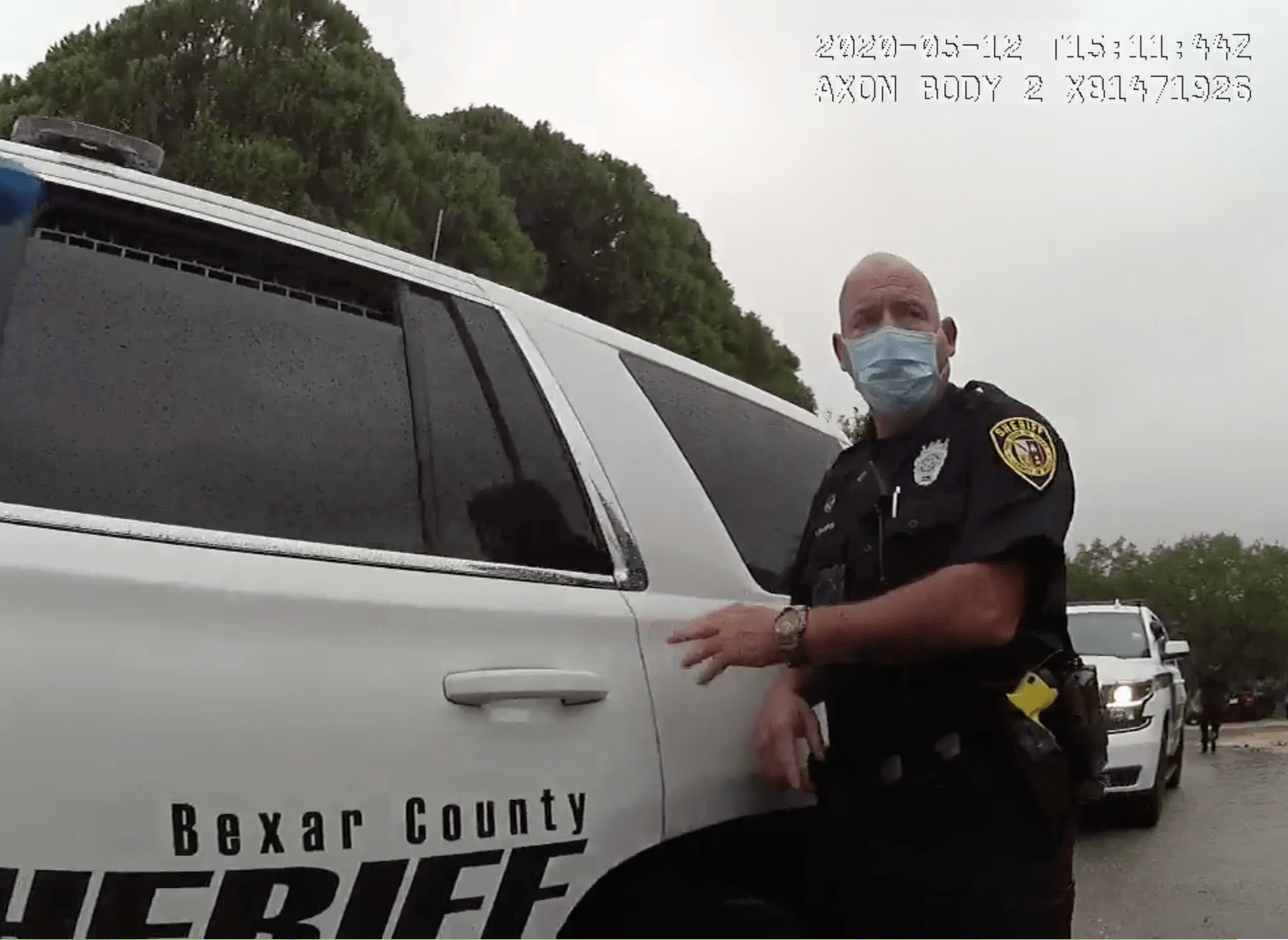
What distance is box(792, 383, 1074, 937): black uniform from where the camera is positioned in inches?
69.2

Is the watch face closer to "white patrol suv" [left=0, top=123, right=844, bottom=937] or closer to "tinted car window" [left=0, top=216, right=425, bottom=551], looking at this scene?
"white patrol suv" [left=0, top=123, right=844, bottom=937]

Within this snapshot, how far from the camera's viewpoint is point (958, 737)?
1.80m

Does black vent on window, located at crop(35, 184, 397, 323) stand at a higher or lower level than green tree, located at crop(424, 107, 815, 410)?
lower

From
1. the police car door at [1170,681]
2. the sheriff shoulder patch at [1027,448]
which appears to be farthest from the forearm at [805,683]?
the police car door at [1170,681]

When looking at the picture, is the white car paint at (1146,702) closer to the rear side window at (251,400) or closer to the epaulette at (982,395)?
the epaulette at (982,395)

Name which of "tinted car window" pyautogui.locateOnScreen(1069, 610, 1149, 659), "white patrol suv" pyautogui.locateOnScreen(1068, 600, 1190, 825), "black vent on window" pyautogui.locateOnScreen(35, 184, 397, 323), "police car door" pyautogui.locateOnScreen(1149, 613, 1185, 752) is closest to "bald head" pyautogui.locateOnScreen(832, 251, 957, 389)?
"black vent on window" pyautogui.locateOnScreen(35, 184, 397, 323)

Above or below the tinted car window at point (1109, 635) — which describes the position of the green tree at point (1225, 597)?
below

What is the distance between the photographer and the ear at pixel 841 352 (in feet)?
6.91

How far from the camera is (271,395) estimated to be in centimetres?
158

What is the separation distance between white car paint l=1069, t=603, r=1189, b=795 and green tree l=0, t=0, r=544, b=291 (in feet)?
23.5

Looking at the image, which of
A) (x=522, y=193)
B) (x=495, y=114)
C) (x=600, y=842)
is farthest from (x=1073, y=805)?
(x=495, y=114)

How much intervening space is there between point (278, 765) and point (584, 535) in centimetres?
58

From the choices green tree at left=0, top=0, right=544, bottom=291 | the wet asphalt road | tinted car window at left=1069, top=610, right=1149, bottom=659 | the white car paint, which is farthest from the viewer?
green tree at left=0, top=0, right=544, bottom=291

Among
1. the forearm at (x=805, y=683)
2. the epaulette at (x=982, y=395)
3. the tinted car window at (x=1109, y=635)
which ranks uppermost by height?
the epaulette at (x=982, y=395)
